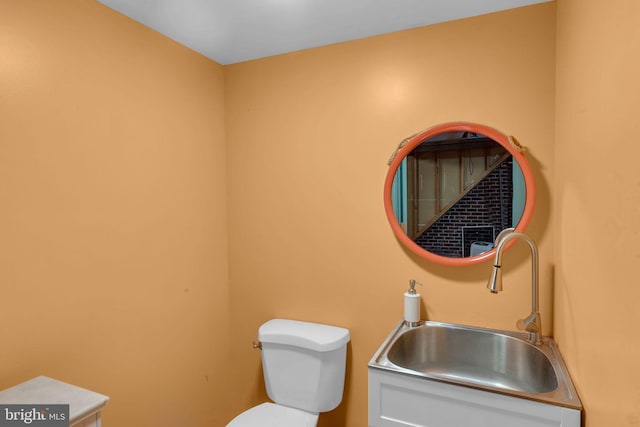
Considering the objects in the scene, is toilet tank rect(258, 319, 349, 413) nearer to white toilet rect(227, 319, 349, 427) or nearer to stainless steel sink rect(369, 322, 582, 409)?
white toilet rect(227, 319, 349, 427)

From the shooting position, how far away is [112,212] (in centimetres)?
154

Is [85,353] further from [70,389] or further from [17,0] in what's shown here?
[17,0]

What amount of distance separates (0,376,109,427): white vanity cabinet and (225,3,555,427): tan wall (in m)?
1.10

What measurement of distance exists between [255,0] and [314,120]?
25.7 inches

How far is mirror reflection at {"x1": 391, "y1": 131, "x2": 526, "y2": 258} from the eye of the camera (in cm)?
160

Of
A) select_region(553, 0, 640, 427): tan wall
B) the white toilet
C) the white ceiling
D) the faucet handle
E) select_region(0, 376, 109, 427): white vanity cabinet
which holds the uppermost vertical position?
the white ceiling

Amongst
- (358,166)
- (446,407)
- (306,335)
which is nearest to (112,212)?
(306,335)

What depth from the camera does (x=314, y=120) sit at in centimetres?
198

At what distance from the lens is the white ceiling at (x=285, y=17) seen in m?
1.55

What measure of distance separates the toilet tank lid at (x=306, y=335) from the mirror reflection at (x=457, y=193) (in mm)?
641

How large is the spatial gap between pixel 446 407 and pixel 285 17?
5.82ft

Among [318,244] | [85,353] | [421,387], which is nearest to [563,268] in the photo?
[421,387]

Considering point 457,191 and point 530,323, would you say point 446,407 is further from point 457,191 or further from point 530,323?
point 457,191

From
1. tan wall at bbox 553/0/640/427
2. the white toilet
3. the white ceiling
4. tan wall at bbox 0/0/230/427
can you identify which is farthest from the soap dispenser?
the white ceiling
